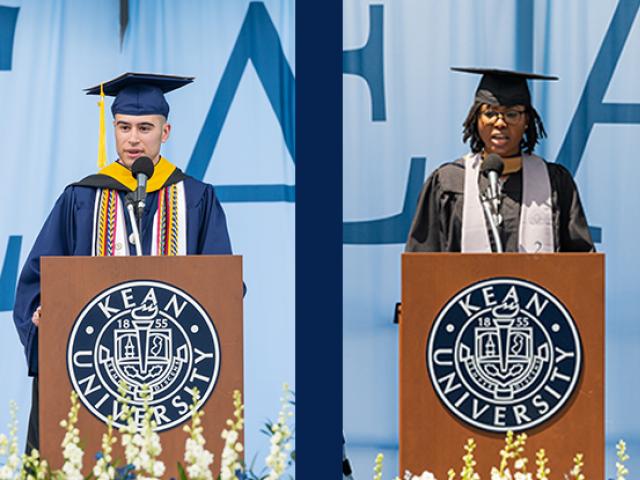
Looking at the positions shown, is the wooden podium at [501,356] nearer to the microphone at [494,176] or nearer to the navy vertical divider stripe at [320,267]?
the navy vertical divider stripe at [320,267]

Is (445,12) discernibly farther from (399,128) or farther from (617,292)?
(617,292)

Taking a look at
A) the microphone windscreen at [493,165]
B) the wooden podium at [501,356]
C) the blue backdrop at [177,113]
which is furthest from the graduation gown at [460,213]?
the wooden podium at [501,356]

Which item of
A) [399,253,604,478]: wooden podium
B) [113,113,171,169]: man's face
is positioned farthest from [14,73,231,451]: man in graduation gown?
[399,253,604,478]: wooden podium

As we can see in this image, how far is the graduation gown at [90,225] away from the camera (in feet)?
12.6

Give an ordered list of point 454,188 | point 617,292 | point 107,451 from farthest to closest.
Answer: point 617,292 < point 454,188 < point 107,451

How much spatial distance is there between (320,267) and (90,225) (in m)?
1.88

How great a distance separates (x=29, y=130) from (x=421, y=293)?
308 centimetres

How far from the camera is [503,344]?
2430 mm

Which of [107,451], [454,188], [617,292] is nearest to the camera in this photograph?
[107,451]

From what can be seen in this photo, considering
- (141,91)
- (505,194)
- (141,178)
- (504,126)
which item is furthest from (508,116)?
(141,178)

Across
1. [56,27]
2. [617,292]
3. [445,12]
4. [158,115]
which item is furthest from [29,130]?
[617,292]

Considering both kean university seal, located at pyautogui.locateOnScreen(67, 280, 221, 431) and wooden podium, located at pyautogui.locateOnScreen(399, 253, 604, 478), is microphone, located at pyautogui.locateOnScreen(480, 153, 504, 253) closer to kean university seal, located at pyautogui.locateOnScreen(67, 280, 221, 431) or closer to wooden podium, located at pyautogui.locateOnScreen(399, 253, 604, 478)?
wooden podium, located at pyautogui.locateOnScreen(399, 253, 604, 478)

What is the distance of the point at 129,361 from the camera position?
2.49m

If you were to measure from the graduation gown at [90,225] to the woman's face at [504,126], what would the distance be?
0.98 meters
